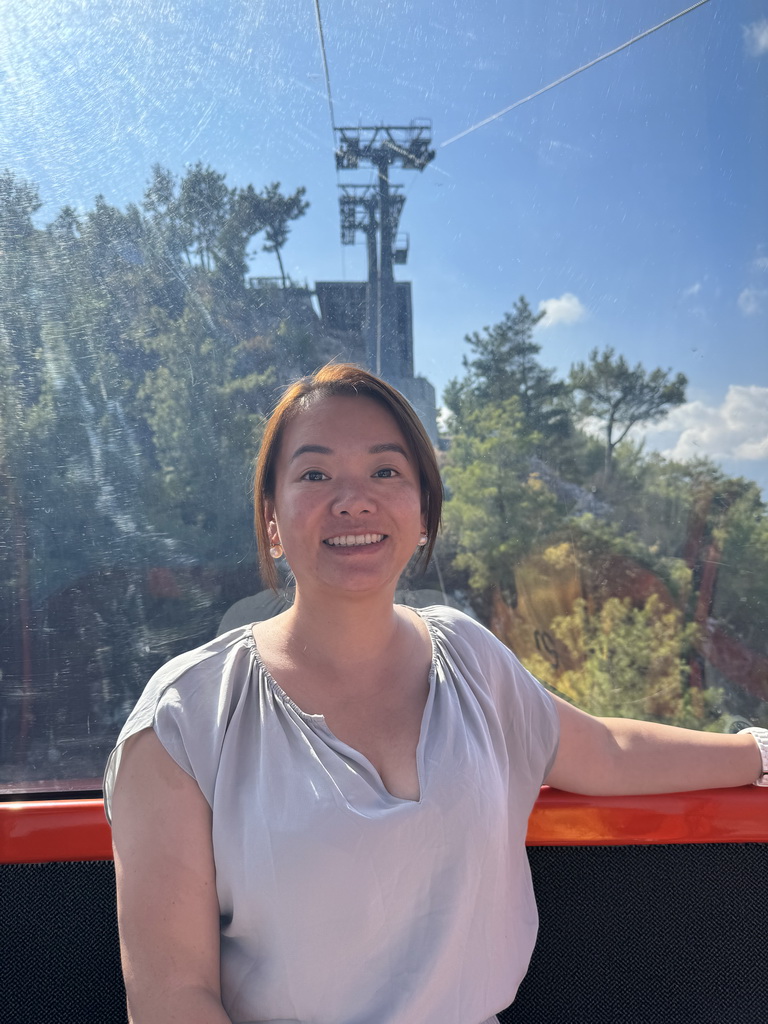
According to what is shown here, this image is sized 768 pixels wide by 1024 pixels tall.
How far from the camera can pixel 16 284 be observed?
1446 millimetres

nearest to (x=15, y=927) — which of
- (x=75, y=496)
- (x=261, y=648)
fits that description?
(x=261, y=648)

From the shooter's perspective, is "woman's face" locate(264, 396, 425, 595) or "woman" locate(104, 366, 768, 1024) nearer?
"woman" locate(104, 366, 768, 1024)

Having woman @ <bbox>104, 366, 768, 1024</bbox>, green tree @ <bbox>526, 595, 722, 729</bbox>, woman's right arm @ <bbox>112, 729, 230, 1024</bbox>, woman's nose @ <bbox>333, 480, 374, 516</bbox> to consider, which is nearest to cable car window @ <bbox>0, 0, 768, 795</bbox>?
green tree @ <bbox>526, 595, 722, 729</bbox>

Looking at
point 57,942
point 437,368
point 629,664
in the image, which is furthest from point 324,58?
point 57,942

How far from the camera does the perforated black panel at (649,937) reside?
1.63 metres

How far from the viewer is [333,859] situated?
121cm

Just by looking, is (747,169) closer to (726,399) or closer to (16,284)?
(726,399)

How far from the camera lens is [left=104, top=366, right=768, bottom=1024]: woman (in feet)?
3.93

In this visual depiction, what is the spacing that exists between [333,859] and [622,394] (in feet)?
3.23

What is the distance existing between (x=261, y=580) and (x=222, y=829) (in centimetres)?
50

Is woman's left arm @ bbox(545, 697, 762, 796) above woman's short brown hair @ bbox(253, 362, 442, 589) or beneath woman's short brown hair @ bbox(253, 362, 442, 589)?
beneath

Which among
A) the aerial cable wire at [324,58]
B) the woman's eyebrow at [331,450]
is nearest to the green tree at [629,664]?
the woman's eyebrow at [331,450]

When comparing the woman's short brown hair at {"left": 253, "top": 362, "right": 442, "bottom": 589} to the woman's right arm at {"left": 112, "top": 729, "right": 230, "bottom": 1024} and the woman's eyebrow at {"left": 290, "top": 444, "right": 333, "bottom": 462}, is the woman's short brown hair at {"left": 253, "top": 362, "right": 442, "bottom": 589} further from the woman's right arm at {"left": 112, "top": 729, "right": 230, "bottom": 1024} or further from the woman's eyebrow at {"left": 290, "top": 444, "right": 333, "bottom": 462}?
the woman's right arm at {"left": 112, "top": 729, "right": 230, "bottom": 1024}

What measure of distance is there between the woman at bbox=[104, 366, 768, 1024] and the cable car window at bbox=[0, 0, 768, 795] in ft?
0.37
